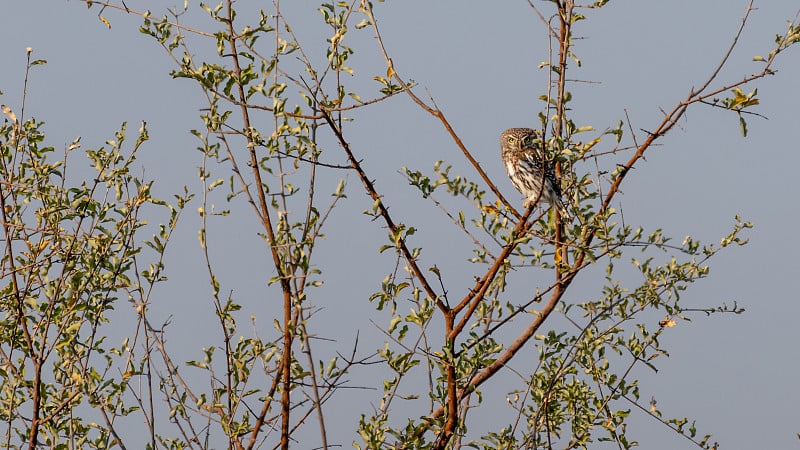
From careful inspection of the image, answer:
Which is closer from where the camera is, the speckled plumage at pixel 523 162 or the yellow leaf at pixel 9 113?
the yellow leaf at pixel 9 113

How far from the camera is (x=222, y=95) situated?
5.50m

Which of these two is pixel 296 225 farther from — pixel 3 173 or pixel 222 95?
pixel 3 173

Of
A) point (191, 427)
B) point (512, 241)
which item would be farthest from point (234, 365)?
point (512, 241)

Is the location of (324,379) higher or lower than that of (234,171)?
lower

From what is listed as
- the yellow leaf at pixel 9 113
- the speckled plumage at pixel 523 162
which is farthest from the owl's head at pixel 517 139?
the yellow leaf at pixel 9 113

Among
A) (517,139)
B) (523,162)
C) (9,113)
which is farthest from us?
(517,139)

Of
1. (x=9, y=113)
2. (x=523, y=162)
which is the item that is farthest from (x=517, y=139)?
(x=9, y=113)

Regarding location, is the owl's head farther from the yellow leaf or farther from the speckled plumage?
the yellow leaf

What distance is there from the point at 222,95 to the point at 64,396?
6.38ft

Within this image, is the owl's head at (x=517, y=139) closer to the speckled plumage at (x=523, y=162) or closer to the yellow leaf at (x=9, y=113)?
the speckled plumage at (x=523, y=162)

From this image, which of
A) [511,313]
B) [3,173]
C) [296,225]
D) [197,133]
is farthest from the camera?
[3,173]

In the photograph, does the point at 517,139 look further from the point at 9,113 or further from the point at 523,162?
the point at 9,113

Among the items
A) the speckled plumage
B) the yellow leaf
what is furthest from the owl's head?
the yellow leaf

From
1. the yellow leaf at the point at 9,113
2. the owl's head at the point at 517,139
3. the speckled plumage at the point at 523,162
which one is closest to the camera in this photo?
the yellow leaf at the point at 9,113
